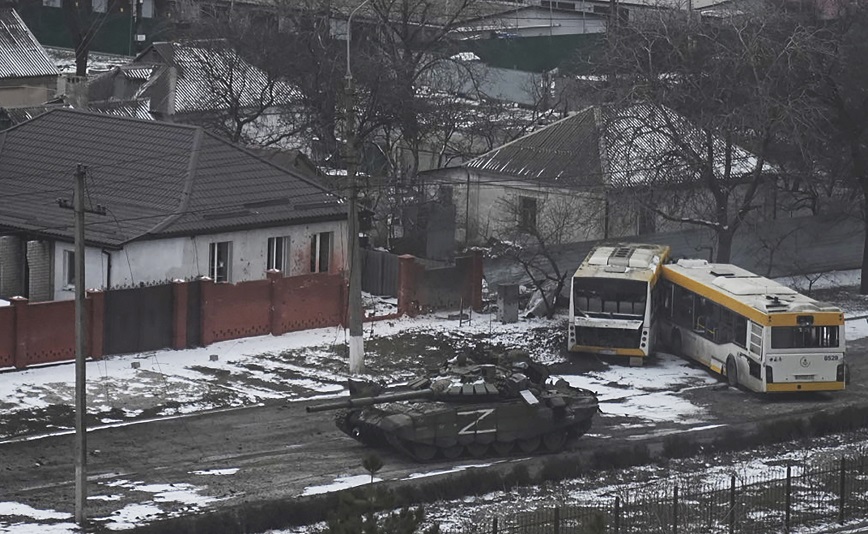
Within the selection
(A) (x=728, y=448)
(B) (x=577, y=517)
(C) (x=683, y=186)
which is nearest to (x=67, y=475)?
(B) (x=577, y=517)

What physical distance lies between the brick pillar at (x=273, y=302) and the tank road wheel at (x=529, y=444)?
1059 centimetres

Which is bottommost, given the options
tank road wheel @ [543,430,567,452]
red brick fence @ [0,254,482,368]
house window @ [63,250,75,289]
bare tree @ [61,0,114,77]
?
tank road wheel @ [543,430,567,452]

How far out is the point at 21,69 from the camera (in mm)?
65500

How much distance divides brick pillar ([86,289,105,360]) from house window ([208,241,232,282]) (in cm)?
454

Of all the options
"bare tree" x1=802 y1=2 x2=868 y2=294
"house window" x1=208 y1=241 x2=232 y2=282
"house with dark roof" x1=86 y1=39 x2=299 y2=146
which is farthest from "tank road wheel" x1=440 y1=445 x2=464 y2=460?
"house with dark roof" x1=86 y1=39 x2=299 y2=146

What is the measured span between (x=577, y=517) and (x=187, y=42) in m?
38.5

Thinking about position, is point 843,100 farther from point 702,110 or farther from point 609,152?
point 609,152

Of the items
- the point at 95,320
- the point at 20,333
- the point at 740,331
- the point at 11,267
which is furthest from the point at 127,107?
the point at 740,331

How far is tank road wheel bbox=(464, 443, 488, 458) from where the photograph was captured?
1214 inches

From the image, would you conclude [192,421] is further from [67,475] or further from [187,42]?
[187,42]

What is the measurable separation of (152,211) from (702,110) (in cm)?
1448

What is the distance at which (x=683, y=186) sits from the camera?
44.3 metres

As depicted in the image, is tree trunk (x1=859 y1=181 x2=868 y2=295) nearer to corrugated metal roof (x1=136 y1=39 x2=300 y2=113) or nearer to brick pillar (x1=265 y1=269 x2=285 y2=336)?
brick pillar (x1=265 y1=269 x2=285 y2=336)

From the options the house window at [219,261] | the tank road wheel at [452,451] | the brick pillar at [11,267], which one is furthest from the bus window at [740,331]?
the brick pillar at [11,267]
